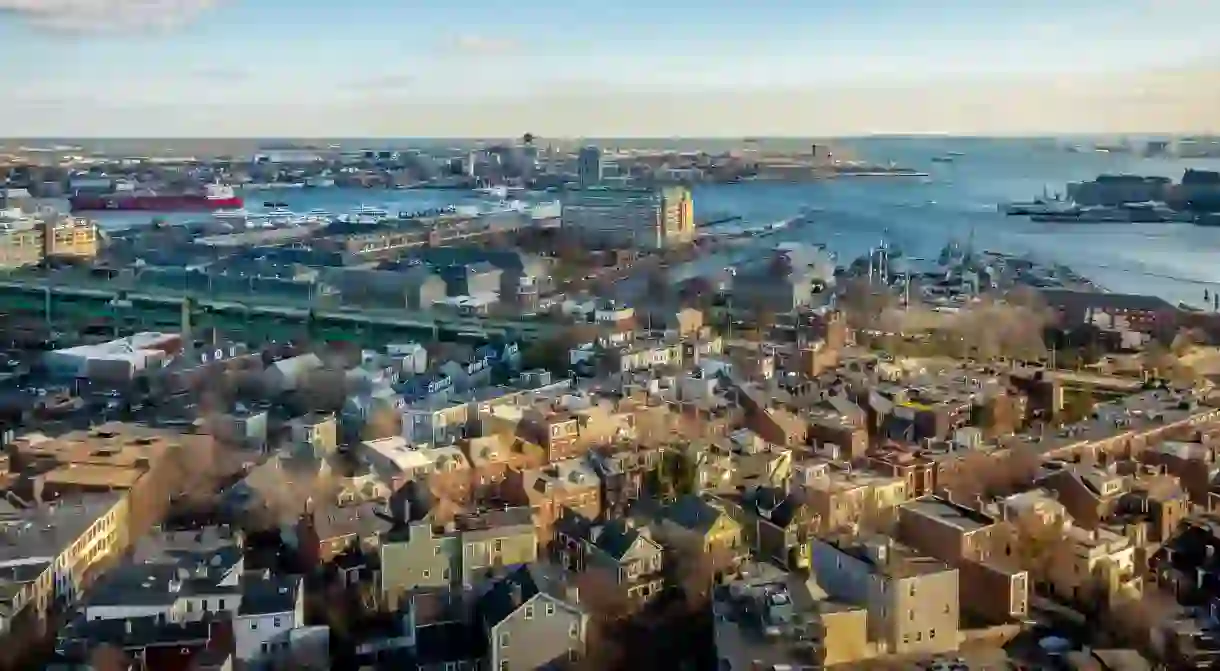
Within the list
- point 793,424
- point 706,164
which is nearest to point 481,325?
point 793,424

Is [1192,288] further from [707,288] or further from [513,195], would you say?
[513,195]

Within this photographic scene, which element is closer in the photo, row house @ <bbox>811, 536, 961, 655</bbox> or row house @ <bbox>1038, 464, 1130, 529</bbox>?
row house @ <bbox>811, 536, 961, 655</bbox>

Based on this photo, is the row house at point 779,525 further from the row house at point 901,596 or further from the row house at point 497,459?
the row house at point 497,459

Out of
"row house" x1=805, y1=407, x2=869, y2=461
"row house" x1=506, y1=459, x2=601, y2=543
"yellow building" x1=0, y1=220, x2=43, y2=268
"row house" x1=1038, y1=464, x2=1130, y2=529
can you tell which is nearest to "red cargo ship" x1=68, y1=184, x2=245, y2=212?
"yellow building" x1=0, y1=220, x2=43, y2=268

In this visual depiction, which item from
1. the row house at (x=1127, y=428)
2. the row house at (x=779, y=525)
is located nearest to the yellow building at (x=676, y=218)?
the row house at (x=1127, y=428)

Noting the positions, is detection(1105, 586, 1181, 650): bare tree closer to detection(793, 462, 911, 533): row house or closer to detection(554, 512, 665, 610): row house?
detection(793, 462, 911, 533): row house

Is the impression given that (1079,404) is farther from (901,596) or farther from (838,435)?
(901,596)

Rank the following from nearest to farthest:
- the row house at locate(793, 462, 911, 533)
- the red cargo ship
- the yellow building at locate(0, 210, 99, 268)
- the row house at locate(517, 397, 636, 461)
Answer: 1. the row house at locate(793, 462, 911, 533)
2. the row house at locate(517, 397, 636, 461)
3. the yellow building at locate(0, 210, 99, 268)
4. the red cargo ship
